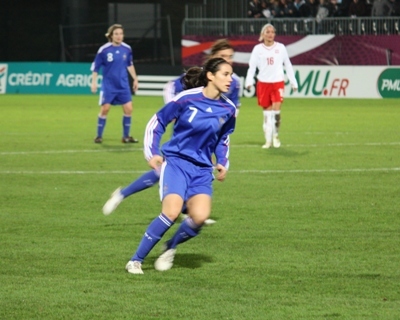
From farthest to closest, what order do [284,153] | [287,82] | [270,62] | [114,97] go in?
[287,82], [114,97], [270,62], [284,153]

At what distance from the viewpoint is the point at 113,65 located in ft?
62.5

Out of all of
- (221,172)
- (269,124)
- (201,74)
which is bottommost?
(269,124)

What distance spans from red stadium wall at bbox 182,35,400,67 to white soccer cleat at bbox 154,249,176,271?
2515 cm

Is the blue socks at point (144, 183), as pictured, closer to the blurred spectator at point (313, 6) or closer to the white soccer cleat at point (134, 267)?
the white soccer cleat at point (134, 267)

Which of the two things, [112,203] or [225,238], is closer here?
[225,238]

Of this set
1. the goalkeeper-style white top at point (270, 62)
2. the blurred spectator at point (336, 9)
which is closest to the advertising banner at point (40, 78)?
the blurred spectator at point (336, 9)

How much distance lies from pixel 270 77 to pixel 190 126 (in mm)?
10353

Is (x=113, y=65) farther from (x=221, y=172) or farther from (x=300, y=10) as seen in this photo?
(x=300, y=10)

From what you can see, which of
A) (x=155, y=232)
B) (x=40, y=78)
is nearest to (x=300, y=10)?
(x=40, y=78)

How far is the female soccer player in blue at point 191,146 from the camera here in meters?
7.74

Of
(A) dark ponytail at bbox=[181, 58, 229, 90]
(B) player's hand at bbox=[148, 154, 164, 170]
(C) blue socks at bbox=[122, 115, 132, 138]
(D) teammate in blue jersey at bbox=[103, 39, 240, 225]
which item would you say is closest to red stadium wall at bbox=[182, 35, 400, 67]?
(C) blue socks at bbox=[122, 115, 132, 138]

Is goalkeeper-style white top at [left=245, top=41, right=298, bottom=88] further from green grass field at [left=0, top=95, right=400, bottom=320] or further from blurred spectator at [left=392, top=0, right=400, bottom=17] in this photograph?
blurred spectator at [left=392, top=0, right=400, bottom=17]

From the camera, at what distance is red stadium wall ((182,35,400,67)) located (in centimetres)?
3198

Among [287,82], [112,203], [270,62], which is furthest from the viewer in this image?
[287,82]
